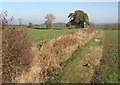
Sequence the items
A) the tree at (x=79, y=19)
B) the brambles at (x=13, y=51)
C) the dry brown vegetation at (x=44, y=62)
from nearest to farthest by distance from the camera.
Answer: the brambles at (x=13, y=51) → the dry brown vegetation at (x=44, y=62) → the tree at (x=79, y=19)

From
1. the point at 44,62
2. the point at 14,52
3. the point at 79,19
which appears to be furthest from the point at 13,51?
the point at 79,19

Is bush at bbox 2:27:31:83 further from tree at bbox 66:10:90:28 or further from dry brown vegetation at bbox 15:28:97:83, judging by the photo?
tree at bbox 66:10:90:28

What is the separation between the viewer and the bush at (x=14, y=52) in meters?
5.12

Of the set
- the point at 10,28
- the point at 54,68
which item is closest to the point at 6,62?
the point at 10,28

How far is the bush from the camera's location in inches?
202

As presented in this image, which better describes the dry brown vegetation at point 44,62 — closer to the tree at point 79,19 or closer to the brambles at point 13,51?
the brambles at point 13,51

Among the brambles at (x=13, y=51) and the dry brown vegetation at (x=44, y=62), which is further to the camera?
the dry brown vegetation at (x=44, y=62)

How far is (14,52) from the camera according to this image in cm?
547

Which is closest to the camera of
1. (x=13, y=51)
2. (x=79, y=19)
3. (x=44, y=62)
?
(x=13, y=51)

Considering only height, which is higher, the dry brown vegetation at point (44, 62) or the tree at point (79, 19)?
the tree at point (79, 19)

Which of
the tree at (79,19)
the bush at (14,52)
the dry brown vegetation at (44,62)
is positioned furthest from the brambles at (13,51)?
the tree at (79,19)

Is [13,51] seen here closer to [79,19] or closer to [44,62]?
[44,62]

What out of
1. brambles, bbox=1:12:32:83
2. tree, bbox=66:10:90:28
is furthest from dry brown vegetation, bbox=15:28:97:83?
tree, bbox=66:10:90:28

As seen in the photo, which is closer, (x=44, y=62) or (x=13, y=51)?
(x=13, y=51)
